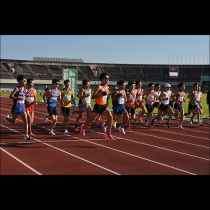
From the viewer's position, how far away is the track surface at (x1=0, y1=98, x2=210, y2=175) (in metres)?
8.77

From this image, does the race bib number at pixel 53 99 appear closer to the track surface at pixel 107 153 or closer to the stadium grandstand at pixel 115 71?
the track surface at pixel 107 153

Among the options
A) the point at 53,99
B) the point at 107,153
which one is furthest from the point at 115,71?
the point at 53,99

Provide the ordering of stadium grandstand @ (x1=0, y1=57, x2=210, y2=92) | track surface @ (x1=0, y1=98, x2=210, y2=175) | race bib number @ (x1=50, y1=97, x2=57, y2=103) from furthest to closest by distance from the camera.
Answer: stadium grandstand @ (x1=0, y1=57, x2=210, y2=92)
track surface @ (x1=0, y1=98, x2=210, y2=175)
race bib number @ (x1=50, y1=97, x2=57, y2=103)

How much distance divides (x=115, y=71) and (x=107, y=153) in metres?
74.1

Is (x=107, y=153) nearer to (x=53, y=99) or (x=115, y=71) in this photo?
(x=53, y=99)

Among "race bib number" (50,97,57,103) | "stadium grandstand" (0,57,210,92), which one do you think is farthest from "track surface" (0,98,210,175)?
"stadium grandstand" (0,57,210,92)

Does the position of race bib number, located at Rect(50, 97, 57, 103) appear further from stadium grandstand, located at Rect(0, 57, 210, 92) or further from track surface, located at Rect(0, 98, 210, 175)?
stadium grandstand, located at Rect(0, 57, 210, 92)

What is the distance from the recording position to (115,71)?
83.5 m

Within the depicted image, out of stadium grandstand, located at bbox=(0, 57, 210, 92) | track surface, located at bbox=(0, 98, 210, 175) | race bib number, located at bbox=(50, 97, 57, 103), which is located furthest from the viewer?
stadium grandstand, located at bbox=(0, 57, 210, 92)

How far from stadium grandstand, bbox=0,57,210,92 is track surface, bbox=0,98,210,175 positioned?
200 ft
